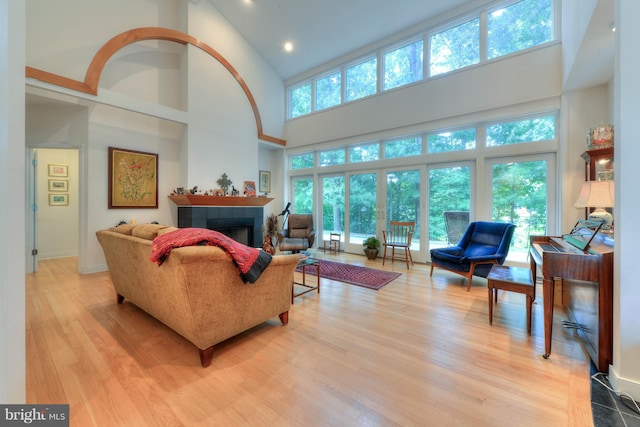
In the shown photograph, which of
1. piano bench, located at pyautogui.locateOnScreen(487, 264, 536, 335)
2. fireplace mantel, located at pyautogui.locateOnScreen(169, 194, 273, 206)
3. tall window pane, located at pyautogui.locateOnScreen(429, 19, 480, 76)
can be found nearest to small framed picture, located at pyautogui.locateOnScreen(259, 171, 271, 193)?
fireplace mantel, located at pyautogui.locateOnScreen(169, 194, 273, 206)

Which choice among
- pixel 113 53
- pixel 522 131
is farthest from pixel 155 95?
pixel 522 131

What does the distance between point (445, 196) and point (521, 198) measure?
42.4 inches

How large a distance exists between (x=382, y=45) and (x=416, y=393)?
19.0 feet

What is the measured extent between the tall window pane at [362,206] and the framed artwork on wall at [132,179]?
3.98 metres

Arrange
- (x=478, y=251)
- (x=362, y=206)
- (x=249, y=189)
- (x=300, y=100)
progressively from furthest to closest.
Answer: (x=300, y=100) → (x=249, y=189) → (x=362, y=206) → (x=478, y=251)

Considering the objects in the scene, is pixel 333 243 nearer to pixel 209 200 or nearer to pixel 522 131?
pixel 209 200

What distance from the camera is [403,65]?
193 inches

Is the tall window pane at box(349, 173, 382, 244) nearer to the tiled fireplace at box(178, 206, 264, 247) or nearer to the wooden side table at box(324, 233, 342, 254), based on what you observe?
the wooden side table at box(324, 233, 342, 254)

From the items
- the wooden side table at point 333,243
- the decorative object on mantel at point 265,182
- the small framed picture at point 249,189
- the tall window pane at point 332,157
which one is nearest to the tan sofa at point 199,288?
the small framed picture at point 249,189

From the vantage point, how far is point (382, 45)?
507 cm

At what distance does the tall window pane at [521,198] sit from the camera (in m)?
3.74

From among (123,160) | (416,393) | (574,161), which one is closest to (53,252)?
(123,160)

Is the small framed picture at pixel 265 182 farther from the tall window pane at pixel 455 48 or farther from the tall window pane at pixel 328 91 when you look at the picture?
the tall window pane at pixel 455 48

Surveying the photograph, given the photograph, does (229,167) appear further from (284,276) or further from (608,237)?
(608,237)
